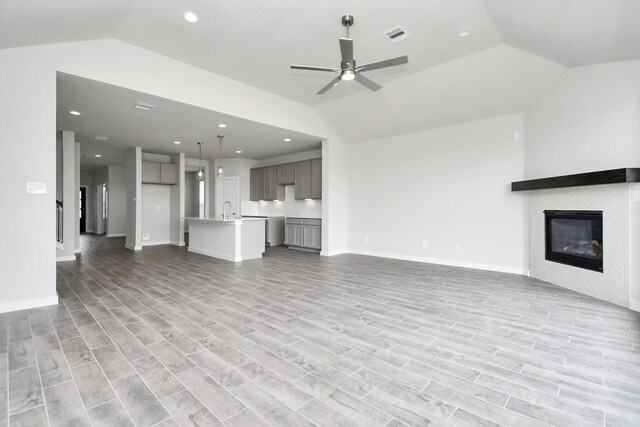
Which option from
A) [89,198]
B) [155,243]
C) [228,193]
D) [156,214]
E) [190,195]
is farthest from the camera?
[89,198]

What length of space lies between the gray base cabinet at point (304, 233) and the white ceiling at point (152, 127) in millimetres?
2022

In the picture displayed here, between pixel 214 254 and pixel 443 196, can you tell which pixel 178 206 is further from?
pixel 443 196

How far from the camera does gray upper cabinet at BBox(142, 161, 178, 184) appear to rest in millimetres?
8632

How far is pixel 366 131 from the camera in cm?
694

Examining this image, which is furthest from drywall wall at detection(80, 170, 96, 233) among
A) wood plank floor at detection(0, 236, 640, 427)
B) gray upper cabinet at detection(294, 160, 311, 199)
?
wood plank floor at detection(0, 236, 640, 427)

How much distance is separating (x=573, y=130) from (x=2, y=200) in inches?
279

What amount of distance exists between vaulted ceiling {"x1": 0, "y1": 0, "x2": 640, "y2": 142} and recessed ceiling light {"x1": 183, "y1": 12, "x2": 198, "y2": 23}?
7 centimetres

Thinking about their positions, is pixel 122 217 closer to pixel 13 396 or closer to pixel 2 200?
pixel 2 200

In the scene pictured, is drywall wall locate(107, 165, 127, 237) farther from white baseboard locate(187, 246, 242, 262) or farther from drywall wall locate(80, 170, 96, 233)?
white baseboard locate(187, 246, 242, 262)

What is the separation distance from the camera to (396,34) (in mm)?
3830

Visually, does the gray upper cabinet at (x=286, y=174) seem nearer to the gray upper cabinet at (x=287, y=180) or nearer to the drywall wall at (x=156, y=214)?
the gray upper cabinet at (x=287, y=180)

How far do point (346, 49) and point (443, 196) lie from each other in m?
3.95

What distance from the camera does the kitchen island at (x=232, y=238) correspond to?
6.46m

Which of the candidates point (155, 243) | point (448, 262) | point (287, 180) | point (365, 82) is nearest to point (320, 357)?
point (365, 82)
